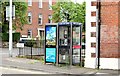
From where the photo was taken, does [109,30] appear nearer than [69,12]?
Yes

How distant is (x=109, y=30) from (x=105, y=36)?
14.5 inches

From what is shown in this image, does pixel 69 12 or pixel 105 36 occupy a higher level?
pixel 69 12

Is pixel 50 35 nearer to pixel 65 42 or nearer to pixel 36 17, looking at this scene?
pixel 65 42

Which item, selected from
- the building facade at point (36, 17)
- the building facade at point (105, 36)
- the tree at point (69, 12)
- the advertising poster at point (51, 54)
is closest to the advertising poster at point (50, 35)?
the advertising poster at point (51, 54)

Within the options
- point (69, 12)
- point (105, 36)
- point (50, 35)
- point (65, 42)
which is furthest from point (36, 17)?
point (105, 36)

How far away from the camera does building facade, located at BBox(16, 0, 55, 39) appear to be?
7044cm

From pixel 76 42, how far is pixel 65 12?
36.3 metres

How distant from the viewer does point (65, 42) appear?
62.3 ft

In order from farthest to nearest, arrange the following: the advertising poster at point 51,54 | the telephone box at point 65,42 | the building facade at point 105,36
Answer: the advertising poster at point 51,54
the telephone box at point 65,42
the building facade at point 105,36

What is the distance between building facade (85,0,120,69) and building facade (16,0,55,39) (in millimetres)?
51587

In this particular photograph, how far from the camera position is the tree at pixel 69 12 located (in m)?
52.9

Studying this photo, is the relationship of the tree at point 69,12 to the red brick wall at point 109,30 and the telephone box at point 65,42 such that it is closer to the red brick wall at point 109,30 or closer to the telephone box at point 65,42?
the telephone box at point 65,42

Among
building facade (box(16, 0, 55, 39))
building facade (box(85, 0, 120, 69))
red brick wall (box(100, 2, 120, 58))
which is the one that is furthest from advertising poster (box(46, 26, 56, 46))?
building facade (box(16, 0, 55, 39))

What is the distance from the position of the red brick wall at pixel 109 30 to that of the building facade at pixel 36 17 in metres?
52.0
